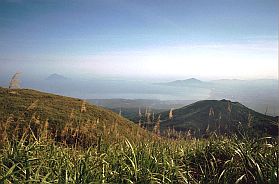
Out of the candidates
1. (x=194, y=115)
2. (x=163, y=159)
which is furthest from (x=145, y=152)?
(x=194, y=115)

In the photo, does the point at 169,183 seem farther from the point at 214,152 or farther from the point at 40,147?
the point at 40,147

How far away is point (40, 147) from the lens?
7.10 m

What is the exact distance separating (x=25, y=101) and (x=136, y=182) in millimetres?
25629

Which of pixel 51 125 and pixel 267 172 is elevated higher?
pixel 267 172

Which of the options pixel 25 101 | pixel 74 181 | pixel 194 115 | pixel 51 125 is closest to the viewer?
pixel 74 181

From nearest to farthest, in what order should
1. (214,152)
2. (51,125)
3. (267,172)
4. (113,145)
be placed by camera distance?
(267,172)
(214,152)
(113,145)
(51,125)

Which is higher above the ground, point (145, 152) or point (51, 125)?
point (145, 152)

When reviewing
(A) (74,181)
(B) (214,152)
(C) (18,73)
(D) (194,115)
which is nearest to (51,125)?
(C) (18,73)

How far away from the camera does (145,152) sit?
6.80 metres

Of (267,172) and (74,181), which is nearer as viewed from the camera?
(74,181)

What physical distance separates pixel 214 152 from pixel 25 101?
80.1ft

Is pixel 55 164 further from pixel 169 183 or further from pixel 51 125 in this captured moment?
pixel 51 125

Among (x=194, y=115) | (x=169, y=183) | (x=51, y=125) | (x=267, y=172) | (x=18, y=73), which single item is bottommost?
(x=194, y=115)

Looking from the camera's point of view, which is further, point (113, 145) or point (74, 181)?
point (113, 145)
